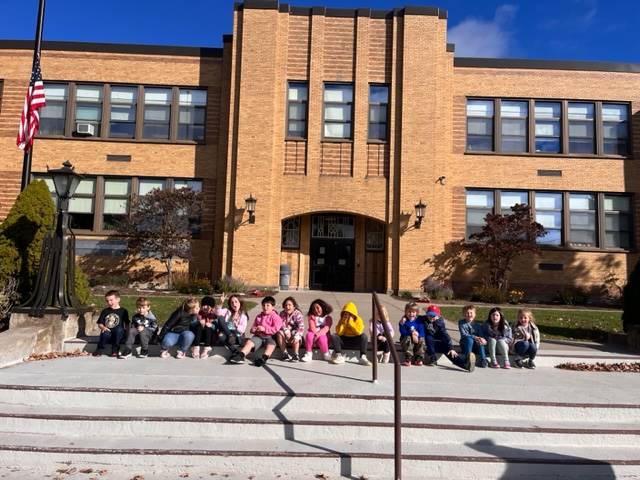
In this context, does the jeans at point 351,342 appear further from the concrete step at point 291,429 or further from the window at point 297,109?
the window at point 297,109

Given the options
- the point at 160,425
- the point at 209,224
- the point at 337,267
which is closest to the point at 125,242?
the point at 209,224

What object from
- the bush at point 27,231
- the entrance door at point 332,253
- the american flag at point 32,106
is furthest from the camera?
the entrance door at point 332,253

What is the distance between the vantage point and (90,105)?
62.2 feet

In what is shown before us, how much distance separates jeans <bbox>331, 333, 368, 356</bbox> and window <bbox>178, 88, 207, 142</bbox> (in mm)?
13969

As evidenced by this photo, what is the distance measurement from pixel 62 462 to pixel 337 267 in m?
15.0

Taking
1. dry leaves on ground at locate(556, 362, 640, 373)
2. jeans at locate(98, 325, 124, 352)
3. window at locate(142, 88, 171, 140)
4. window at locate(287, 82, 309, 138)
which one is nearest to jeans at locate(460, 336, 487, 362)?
dry leaves on ground at locate(556, 362, 640, 373)

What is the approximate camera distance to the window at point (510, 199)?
18891 millimetres

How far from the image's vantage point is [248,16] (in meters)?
18.1

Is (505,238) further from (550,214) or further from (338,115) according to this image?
(338,115)

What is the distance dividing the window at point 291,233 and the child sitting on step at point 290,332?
37.7 ft

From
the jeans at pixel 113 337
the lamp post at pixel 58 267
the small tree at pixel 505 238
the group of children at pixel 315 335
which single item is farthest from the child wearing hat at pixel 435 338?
the small tree at pixel 505 238

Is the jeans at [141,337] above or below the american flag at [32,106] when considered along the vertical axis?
below

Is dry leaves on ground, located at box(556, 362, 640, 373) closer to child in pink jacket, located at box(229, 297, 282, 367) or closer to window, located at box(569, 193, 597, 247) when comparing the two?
child in pink jacket, located at box(229, 297, 282, 367)

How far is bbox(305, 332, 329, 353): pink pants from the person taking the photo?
700 centimetres
